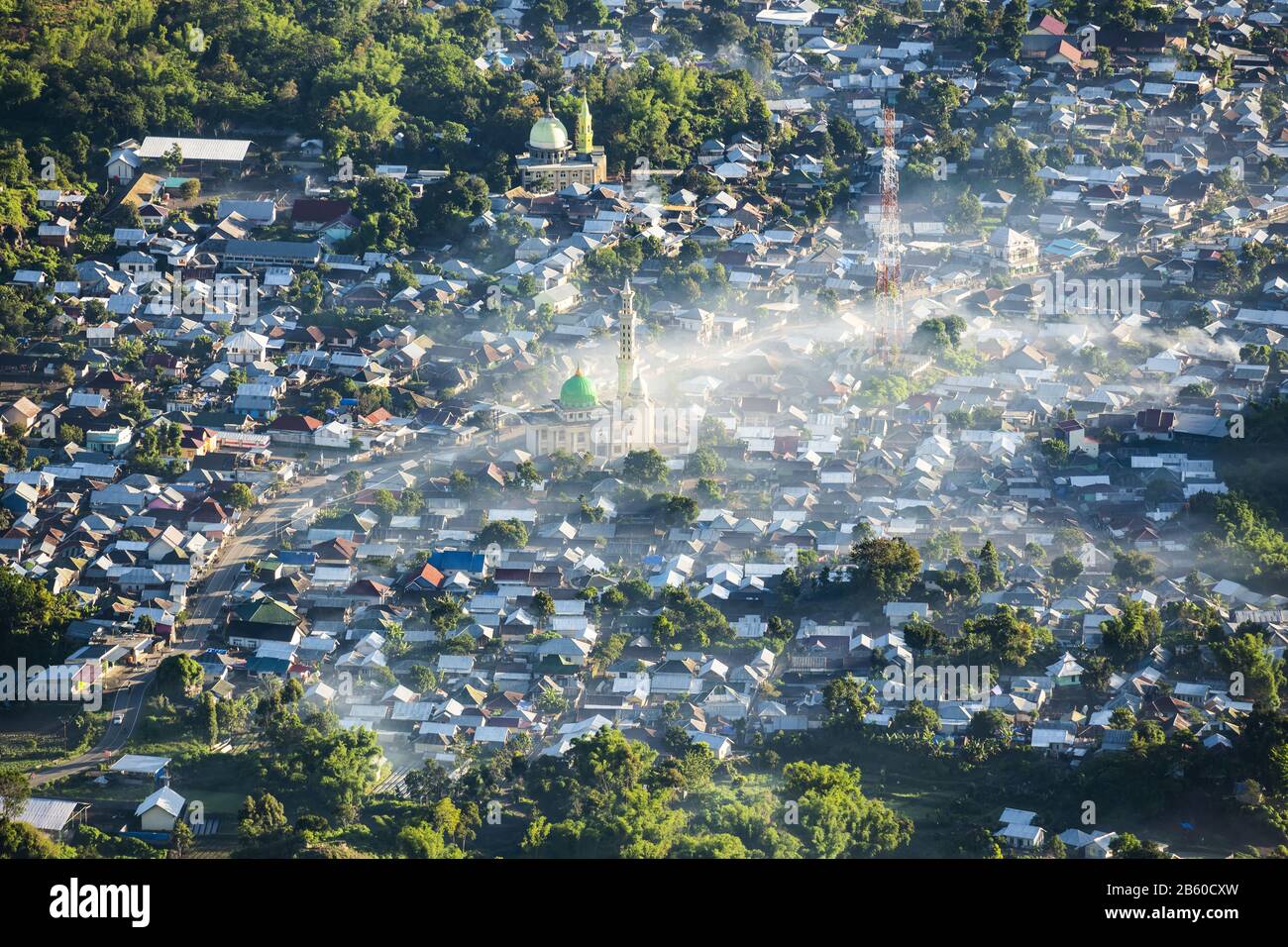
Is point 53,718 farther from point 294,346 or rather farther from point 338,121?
point 338,121

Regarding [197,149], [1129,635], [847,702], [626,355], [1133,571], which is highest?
[197,149]

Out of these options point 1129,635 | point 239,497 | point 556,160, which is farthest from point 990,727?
point 556,160

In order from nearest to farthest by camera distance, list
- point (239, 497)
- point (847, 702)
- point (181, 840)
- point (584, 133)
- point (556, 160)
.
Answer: point (181, 840) → point (847, 702) → point (239, 497) → point (556, 160) → point (584, 133)

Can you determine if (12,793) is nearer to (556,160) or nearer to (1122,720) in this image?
(1122,720)

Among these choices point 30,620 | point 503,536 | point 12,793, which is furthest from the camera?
point 503,536

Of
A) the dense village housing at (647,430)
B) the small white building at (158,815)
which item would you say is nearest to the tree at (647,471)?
the dense village housing at (647,430)

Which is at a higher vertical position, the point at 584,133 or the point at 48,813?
the point at 584,133
